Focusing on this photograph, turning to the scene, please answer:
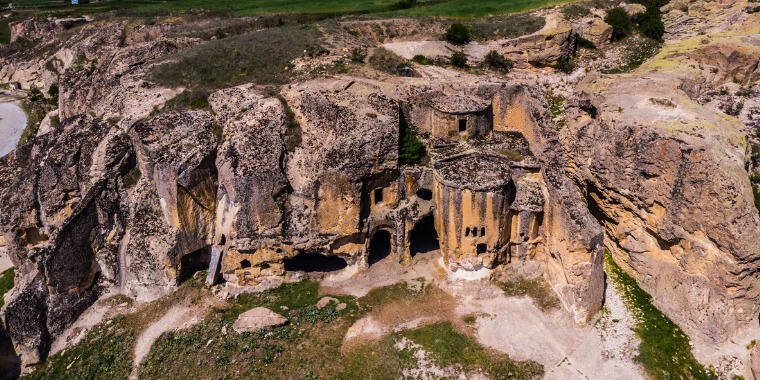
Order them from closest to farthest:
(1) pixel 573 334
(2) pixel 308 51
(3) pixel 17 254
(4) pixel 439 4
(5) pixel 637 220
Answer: (1) pixel 573 334
(5) pixel 637 220
(3) pixel 17 254
(2) pixel 308 51
(4) pixel 439 4

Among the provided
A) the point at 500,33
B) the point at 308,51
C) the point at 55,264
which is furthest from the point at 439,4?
the point at 55,264

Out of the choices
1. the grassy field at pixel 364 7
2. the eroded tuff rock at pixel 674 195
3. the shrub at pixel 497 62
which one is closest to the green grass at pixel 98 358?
the eroded tuff rock at pixel 674 195

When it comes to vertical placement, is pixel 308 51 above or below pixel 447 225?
above

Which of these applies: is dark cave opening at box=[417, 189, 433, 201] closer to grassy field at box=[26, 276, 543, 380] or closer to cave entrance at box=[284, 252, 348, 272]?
grassy field at box=[26, 276, 543, 380]

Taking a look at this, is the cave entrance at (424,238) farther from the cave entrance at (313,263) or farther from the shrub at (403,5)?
the shrub at (403,5)

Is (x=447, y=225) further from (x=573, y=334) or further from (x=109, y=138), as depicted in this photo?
(x=109, y=138)
